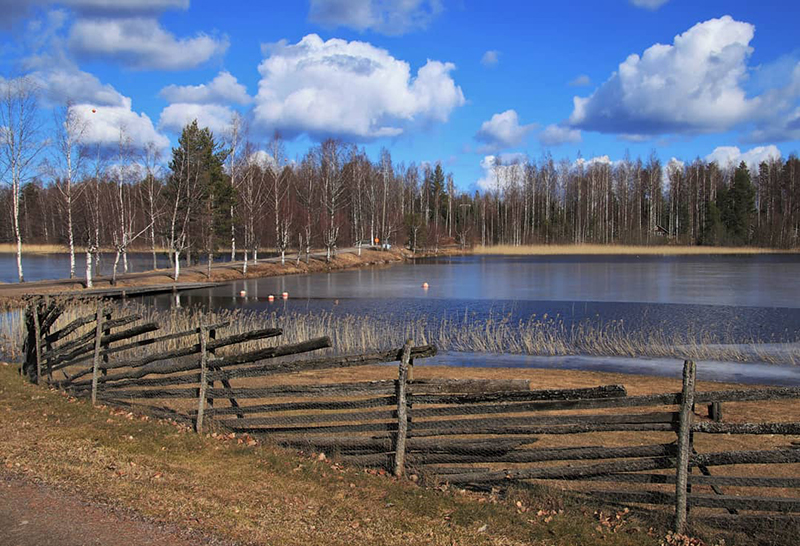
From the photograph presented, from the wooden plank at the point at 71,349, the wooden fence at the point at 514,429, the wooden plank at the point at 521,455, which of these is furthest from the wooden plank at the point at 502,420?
the wooden plank at the point at 71,349

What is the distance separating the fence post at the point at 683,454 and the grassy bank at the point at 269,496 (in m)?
0.25

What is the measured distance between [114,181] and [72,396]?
4322cm

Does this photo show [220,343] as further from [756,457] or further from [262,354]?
[756,457]

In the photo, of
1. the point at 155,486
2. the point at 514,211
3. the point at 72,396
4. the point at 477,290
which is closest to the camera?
the point at 155,486

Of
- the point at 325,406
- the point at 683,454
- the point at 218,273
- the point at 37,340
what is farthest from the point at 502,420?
the point at 218,273

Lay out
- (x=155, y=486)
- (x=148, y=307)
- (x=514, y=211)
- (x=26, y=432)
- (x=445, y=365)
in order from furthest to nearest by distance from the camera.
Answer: (x=514, y=211)
(x=148, y=307)
(x=445, y=365)
(x=26, y=432)
(x=155, y=486)

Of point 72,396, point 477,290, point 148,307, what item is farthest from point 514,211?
point 72,396

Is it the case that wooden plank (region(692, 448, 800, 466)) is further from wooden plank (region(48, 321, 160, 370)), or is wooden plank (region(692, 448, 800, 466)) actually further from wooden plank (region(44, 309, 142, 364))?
wooden plank (region(44, 309, 142, 364))

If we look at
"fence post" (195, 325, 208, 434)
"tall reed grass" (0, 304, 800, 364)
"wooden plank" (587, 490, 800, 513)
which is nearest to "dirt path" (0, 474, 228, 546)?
"fence post" (195, 325, 208, 434)

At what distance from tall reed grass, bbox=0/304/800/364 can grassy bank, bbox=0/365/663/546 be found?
370 inches

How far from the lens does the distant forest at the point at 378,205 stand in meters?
46.3

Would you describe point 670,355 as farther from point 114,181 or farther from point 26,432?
point 114,181

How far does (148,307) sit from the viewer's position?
30.7 meters

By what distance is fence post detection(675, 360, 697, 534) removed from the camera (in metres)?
5.86
